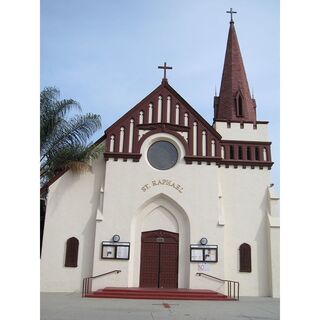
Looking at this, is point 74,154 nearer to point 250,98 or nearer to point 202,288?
point 202,288

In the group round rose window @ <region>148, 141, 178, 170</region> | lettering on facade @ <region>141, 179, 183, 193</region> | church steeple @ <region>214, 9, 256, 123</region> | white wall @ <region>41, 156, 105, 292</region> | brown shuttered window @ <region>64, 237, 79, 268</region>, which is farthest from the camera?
church steeple @ <region>214, 9, 256, 123</region>

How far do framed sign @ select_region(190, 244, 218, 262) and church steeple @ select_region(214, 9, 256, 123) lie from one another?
7.25 meters

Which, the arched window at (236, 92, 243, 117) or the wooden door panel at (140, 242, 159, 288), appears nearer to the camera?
the wooden door panel at (140, 242, 159, 288)

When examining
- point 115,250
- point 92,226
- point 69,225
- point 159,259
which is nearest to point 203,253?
point 159,259

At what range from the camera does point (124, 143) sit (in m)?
19.7

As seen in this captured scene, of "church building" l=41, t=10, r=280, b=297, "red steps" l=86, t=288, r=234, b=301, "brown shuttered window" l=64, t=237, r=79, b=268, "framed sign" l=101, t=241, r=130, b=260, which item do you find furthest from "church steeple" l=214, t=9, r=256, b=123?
"brown shuttered window" l=64, t=237, r=79, b=268

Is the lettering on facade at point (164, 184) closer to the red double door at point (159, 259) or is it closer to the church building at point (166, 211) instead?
the church building at point (166, 211)

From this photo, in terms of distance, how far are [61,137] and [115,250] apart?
6306 millimetres

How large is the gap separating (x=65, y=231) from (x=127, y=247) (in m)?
3.11

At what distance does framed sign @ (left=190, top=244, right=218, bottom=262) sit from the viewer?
59.6ft

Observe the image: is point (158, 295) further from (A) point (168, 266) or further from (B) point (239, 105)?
(B) point (239, 105)

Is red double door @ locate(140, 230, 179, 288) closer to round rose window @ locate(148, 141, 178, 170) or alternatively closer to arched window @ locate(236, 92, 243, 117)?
round rose window @ locate(148, 141, 178, 170)

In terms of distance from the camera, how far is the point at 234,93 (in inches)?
944
